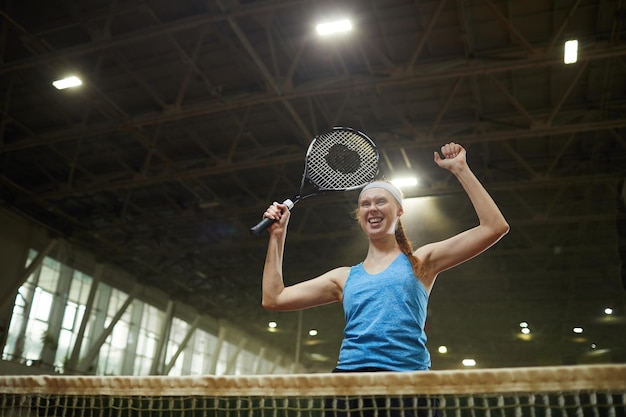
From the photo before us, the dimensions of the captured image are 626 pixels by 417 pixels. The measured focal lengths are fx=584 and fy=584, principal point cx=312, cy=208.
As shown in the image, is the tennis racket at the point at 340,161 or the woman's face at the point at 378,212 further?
the tennis racket at the point at 340,161

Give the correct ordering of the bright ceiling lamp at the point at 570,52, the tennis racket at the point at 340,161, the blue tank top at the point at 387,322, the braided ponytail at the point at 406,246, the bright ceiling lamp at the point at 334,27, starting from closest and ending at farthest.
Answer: the blue tank top at the point at 387,322, the braided ponytail at the point at 406,246, the tennis racket at the point at 340,161, the bright ceiling lamp at the point at 570,52, the bright ceiling lamp at the point at 334,27

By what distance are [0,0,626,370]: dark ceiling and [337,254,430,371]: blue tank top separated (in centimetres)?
700

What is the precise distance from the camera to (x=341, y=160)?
3318 mm

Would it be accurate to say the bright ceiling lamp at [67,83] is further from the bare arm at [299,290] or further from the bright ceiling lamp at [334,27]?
the bare arm at [299,290]

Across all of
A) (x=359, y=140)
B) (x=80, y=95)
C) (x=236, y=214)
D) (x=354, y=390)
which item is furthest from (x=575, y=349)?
(x=354, y=390)

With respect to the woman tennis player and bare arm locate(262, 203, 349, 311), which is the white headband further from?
bare arm locate(262, 203, 349, 311)

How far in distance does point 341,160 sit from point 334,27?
19.3 feet

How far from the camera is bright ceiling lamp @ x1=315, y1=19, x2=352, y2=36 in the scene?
28.3 ft

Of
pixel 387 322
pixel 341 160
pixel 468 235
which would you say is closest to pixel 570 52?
pixel 341 160

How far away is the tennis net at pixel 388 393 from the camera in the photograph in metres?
1.79

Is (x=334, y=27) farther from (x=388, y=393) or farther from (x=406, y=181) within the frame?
(x=388, y=393)

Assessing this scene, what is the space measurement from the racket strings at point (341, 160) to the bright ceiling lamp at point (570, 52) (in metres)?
6.40

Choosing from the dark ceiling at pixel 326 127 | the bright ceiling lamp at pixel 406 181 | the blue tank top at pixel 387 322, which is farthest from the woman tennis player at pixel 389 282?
the bright ceiling lamp at pixel 406 181

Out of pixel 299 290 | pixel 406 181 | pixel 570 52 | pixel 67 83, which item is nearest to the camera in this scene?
pixel 299 290
